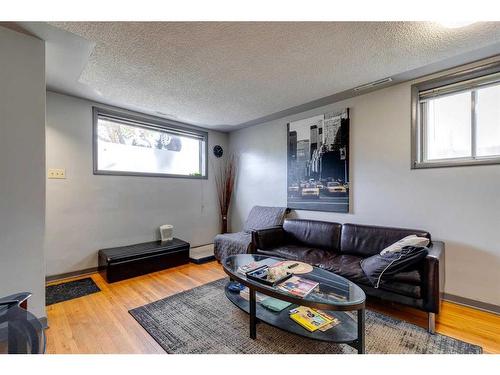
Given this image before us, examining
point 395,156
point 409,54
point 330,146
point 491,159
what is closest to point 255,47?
point 409,54

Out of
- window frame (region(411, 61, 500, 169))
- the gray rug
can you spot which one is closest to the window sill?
window frame (region(411, 61, 500, 169))

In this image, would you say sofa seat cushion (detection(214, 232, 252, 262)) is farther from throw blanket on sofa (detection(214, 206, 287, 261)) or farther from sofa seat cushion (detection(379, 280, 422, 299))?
sofa seat cushion (detection(379, 280, 422, 299))

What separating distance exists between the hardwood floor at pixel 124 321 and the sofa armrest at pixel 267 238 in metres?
0.81

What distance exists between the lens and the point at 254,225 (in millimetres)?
3607

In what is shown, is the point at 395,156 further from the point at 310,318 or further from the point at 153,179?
the point at 153,179

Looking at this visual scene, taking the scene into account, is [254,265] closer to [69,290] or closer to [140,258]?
[140,258]

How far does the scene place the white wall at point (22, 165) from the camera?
1.61 meters

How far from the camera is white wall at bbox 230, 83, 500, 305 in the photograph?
2012 mm

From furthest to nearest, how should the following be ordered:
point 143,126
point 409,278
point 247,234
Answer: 1. point 143,126
2. point 247,234
3. point 409,278

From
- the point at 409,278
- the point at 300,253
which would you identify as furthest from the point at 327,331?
the point at 300,253

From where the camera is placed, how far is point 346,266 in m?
2.11

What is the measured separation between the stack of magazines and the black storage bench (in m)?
2.13

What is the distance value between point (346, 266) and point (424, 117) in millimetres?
1836
